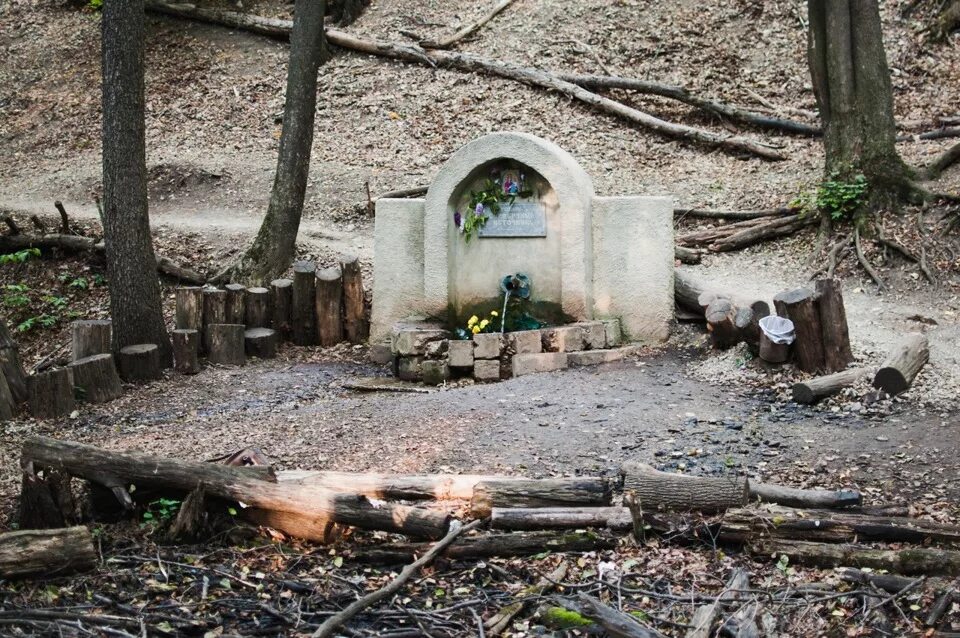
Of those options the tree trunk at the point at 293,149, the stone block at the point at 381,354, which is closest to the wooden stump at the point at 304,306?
the stone block at the point at 381,354

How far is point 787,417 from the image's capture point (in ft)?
23.9

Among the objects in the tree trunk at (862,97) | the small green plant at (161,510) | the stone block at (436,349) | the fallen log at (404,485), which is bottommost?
the small green plant at (161,510)

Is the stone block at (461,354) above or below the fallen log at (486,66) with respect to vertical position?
below

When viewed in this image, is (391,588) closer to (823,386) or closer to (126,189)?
(823,386)

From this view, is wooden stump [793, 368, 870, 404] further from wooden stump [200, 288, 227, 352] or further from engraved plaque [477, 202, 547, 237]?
wooden stump [200, 288, 227, 352]

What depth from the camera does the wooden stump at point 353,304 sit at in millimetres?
10930

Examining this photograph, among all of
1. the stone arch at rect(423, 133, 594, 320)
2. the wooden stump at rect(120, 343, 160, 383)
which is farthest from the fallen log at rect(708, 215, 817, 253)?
the wooden stump at rect(120, 343, 160, 383)

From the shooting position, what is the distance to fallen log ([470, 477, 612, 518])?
17.9ft

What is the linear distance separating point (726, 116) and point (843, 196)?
517 centimetres

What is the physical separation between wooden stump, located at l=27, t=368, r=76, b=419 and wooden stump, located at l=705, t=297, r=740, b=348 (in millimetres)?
5535

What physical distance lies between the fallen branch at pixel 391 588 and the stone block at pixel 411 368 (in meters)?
4.36

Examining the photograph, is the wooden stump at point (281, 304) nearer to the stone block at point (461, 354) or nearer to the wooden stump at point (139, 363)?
the wooden stump at point (139, 363)

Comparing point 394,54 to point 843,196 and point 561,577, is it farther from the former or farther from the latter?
point 561,577

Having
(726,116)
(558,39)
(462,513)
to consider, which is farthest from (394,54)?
(462,513)
